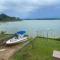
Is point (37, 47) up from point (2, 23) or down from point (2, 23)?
down

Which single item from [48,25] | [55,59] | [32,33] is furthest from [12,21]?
[55,59]

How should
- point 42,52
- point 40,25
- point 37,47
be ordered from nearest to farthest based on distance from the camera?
point 42,52 < point 37,47 < point 40,25

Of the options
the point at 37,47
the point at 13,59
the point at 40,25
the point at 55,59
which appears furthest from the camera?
the point at 40,25

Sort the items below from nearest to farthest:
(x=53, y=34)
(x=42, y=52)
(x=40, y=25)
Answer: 1. (x=42, y=52)
2. (x=53, y=34)
3. (x=40, y=25)

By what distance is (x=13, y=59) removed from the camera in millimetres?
4918

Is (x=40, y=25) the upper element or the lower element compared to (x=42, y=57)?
upper

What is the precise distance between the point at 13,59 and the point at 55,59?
2.36 meters

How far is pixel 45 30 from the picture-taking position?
369 inches

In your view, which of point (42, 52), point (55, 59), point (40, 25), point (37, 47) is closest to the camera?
point (55, 59)

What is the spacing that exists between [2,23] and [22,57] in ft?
16.1

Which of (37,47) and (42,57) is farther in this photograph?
(37,47)

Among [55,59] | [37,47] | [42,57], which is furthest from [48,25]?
[55,59]

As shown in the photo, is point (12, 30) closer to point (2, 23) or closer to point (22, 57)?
point (2, 23)

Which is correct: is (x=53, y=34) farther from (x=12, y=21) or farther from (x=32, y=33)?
(x=12, y=21)
